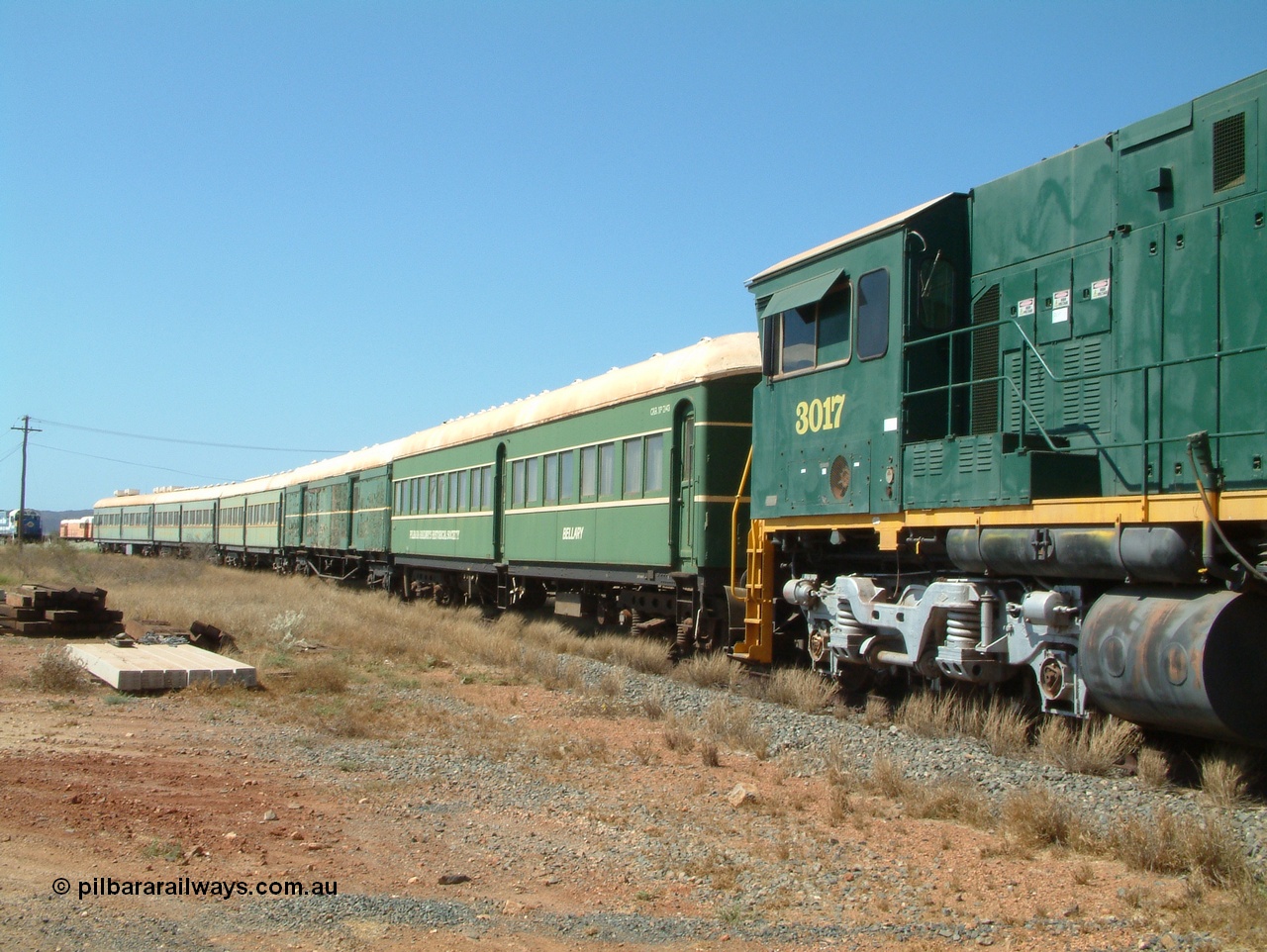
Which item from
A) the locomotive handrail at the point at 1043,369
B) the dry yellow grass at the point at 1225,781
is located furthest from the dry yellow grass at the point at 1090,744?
the locomotive handrail at the point at 1043,369

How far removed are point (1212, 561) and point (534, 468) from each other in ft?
44.6

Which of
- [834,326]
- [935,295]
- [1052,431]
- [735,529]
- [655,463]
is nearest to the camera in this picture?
[1052,431]

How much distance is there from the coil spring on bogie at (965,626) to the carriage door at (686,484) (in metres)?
4.97

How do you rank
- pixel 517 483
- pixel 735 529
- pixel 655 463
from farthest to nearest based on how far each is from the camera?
pixel 517 483
pixel 655 463
pixel 735 529

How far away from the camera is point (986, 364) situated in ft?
31.1

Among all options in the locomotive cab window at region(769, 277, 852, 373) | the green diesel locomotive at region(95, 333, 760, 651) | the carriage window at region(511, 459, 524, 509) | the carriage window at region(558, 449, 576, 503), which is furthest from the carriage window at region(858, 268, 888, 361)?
the carriage window at region(511, 459, 524, 509)

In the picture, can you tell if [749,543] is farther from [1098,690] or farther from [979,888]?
[979,888]

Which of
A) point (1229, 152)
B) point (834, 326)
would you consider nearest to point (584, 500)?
point (834, 326)

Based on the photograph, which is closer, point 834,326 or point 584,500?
point 834,326

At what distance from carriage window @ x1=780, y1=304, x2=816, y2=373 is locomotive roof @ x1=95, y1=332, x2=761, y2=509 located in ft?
7.36

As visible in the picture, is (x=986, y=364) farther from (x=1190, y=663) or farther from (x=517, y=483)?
(x=517, y=483)

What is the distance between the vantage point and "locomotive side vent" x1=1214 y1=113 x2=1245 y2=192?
7355 mm
